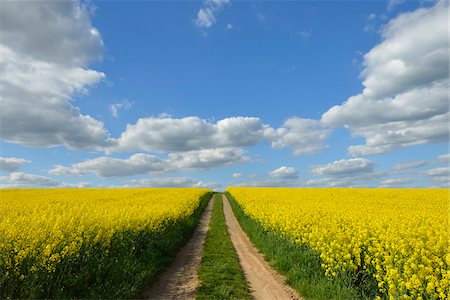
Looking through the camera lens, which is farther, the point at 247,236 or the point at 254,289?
the point at 247,236

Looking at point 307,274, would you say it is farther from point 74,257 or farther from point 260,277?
point 74,257

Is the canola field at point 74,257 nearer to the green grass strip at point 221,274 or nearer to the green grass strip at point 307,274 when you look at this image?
the green grass strip at point 221,274

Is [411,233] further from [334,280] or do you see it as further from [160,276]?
[160,276]

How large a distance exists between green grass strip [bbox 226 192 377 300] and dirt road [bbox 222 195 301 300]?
0.25m

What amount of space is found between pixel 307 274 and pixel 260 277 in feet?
5.33

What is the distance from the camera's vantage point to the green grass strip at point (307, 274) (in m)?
8.09

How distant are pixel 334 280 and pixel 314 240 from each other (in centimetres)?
184

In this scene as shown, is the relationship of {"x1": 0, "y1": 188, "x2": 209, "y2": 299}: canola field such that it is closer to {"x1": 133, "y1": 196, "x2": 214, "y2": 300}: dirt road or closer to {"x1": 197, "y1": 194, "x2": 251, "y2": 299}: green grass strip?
{"x1": 133, "y1": 196, "x2": 214, "y2": 300}: dirt road

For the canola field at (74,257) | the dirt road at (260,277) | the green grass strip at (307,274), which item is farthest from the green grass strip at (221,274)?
the canola field at (74,257)

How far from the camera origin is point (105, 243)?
32.1 feet

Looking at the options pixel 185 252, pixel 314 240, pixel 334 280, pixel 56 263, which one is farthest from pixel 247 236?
pixel 56 263

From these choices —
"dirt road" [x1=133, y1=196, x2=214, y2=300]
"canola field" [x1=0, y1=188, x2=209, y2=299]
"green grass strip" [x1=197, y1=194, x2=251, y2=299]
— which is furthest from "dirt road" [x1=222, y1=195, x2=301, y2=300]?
"canola field" [x1=0, y1=188, x2=209, y2=299]

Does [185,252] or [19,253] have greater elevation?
[19,253]

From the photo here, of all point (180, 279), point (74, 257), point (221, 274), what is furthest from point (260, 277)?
point (74, 257)
